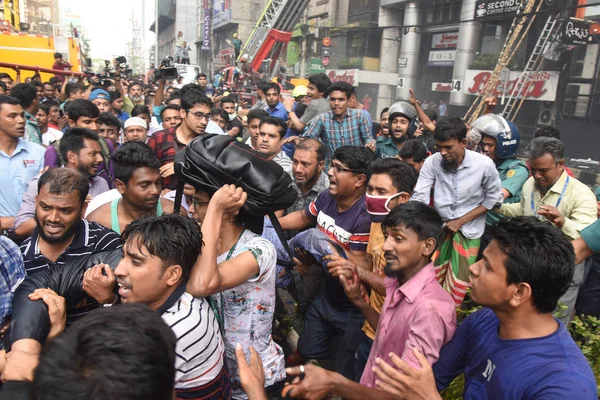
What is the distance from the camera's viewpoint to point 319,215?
10.5ft

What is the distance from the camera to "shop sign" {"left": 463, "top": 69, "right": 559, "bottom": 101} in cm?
1430

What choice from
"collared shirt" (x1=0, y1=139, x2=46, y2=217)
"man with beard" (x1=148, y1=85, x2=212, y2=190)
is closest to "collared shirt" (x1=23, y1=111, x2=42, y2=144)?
"collared shirt" (x1=0, y1=139, x2=46, y2=217)

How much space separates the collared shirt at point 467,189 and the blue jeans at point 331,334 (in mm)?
1439

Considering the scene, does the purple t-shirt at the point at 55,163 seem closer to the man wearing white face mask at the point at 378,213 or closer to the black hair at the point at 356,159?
the black hair at the point at 356,159

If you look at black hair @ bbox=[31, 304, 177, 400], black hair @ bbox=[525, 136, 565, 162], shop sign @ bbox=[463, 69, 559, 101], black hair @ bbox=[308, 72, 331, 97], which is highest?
shop sign @ bbox=[463, 69, 559, 101]

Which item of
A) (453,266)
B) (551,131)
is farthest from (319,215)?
(551,131)

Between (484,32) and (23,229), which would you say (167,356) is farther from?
(484,32)

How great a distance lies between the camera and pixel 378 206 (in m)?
2.82

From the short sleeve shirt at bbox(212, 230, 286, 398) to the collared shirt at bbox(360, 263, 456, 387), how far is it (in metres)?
0.55

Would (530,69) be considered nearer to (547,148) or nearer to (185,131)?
(547,148)

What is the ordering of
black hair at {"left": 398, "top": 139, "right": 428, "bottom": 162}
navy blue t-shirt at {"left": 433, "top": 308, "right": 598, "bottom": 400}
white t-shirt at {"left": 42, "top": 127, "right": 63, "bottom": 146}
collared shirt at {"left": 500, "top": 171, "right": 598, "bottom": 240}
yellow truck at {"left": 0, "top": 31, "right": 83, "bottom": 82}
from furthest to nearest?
yellow truck at {"left": 0, "top": 31, "right": 83, "bottom": 82} < white t-shirt at {"left": 42, "top": 127, "right": 63, "bottom": 146} < black hair at {"left": 398, "top": 139, "right": 428, "bottom": 162} < collared shirt at {"left": 500, "top": 171, "right": 598, "bottom": 240} < navy blue t-shirt at {"left": 433, "top": 308, "right": 598, "bottom": 400}

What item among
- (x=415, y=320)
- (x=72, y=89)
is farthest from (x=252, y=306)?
(x=72, y=89)

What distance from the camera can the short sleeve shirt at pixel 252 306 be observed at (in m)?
2.01

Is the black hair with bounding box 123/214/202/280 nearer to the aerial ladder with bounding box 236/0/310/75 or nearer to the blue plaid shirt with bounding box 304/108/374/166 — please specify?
the blue plaid shirt with bounding box 304/108/374/166
